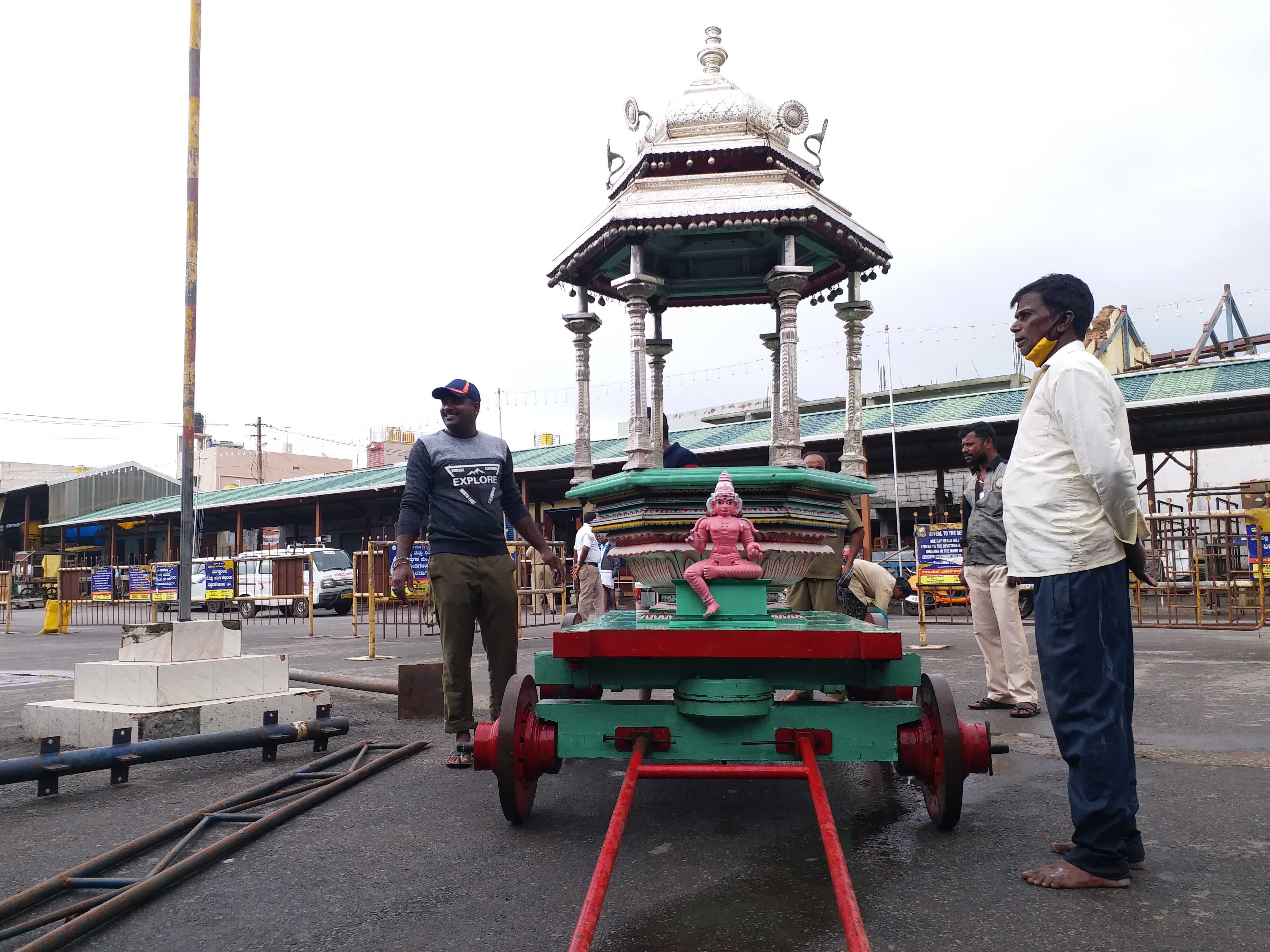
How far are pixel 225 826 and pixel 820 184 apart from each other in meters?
6.00

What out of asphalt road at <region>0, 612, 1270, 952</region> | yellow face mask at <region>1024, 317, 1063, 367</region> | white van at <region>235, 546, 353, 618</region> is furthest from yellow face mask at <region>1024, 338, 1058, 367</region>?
white van at <region>235, 546, 353, 618</region>

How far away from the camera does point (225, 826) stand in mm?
3406

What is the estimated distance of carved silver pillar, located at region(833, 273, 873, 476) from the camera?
21.2 ft

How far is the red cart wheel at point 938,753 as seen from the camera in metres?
3.02

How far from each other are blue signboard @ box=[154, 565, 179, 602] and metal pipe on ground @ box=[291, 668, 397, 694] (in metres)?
12.1

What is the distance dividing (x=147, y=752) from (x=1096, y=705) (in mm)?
3959

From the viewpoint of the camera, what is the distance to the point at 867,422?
21.0 m

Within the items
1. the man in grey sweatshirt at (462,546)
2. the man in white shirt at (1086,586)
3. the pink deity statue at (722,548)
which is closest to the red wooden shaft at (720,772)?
the man in white shirt at (1086,586)

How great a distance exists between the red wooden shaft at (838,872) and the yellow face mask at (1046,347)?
163 cm

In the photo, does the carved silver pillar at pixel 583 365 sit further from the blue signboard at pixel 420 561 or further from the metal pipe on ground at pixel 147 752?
the blue signboard at pixel 420 561

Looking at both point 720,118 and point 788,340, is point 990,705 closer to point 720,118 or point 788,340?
point 788,340

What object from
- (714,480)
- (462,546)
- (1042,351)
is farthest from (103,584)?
(1042,351)

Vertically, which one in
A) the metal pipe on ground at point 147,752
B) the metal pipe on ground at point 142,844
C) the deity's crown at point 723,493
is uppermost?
the deity's crown at point 723,493

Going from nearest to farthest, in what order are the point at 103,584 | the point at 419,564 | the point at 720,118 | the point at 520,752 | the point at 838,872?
the point at 838,872
the point at 520,752
the point at 720,118
the point at 419,564
the point at 103,584
